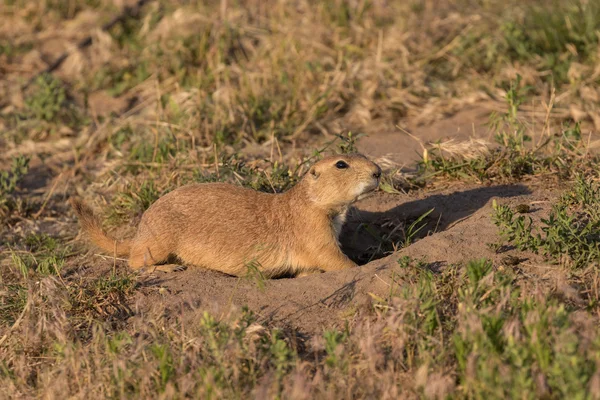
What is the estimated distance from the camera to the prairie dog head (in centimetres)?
571

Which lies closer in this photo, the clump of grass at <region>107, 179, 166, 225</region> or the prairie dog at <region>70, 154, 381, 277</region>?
the prairie dog at <region>70, 154, 381, 277</region>

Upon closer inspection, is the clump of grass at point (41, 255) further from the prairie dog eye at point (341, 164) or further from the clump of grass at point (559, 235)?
the clump of grass at point (559, 235)

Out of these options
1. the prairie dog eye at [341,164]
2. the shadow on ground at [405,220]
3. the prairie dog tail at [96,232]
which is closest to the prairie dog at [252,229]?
the prairie dog eye at [341,164]

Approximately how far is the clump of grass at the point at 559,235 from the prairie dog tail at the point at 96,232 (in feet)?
9.13

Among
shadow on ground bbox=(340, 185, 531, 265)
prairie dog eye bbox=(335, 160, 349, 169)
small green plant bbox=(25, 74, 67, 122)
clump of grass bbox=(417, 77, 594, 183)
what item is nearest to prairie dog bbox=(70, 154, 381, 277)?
prairie dog eye bbox=(335, 160, 349, 169)

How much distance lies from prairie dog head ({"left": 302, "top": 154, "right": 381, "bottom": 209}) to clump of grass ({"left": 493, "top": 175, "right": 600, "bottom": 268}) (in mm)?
899

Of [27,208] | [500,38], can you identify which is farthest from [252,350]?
[500,38]

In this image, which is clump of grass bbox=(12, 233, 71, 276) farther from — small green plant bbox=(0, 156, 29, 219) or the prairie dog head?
the prairie dog head

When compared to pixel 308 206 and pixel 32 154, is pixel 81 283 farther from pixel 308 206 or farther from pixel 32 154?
pixel 32 154

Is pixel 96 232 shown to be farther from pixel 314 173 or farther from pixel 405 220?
pixel 405 220

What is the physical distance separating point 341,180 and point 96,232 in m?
1.91

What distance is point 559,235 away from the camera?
204 inches

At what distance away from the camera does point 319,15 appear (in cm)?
979

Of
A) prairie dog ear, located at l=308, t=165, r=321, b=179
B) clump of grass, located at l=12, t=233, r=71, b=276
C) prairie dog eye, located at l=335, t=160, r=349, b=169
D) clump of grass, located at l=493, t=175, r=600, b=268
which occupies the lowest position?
clump of grass, located at l=12, t=233, r=71, b=276
